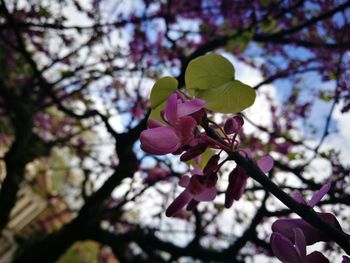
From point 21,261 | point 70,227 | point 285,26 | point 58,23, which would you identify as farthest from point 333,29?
point 21,261

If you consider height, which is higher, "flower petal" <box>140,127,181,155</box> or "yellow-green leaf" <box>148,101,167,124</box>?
"yellow-green leaf" <box>148,101,167,124</box>

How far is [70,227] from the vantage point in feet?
13.5

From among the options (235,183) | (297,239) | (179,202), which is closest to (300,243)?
(297,239)

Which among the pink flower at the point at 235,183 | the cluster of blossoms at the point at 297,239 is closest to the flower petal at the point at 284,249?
the cluster of blossoms at the point at 297,239

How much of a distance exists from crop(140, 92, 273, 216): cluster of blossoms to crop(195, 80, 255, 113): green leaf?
6cm

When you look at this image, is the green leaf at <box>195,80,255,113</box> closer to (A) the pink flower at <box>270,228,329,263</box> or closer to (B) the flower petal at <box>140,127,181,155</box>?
(B) the flower petal at <box>140,127,181,155</box>

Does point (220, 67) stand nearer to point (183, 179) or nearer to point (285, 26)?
point (183, 179)

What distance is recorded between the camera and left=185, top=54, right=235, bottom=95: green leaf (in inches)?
34.3

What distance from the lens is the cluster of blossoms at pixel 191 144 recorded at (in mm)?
789

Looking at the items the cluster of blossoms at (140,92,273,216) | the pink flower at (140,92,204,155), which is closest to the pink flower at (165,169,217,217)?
the cluster of blossoms at (140,92,273,216)

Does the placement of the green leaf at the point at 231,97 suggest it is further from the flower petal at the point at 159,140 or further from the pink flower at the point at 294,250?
the pink flower at the point at 294,250

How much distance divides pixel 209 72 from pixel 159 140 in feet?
0.78

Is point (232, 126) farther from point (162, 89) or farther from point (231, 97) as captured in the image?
point (162, 89)

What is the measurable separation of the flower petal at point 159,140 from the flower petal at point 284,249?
1.00 feet
